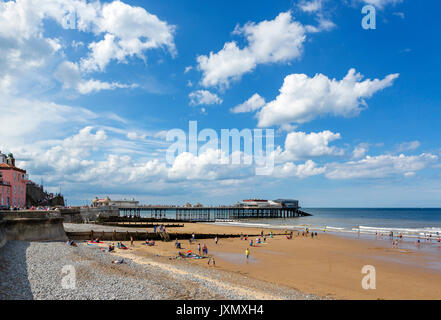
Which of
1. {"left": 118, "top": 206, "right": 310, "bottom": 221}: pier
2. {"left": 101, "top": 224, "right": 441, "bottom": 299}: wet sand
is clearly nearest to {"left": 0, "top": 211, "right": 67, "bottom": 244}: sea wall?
{"left": 101, "top": 224, "right": 441, "bottom": 299}: wet sand

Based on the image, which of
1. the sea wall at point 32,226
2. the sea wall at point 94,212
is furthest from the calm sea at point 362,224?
the sea wall at point 32,226

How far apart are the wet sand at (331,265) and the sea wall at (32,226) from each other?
316 inches

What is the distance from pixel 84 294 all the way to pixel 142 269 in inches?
276

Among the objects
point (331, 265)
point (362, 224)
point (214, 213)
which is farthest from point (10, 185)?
point (214, 213)

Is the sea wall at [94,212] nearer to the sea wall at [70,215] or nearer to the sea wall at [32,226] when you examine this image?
the sea wall at [70,215]

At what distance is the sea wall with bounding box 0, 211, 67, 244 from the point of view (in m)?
23.9

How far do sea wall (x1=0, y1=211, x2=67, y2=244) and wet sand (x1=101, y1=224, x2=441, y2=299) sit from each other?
8014mm

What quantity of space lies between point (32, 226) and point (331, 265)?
2679 cm

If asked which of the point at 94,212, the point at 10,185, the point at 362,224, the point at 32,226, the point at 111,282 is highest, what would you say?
the point at 10,185

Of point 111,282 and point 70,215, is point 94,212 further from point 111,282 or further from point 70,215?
point 111,282

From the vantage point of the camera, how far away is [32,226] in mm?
25844

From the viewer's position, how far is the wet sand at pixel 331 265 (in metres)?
17.8

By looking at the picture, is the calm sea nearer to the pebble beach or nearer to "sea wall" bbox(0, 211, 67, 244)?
the pebble beach
